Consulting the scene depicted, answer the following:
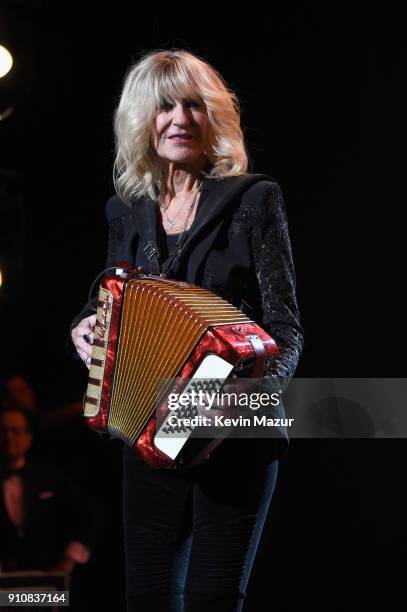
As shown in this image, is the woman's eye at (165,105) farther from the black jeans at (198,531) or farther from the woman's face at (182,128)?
the black jeans at (198,531)

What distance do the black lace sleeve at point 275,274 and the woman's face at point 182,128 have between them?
0.77ft

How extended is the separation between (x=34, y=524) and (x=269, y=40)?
1.88 metres

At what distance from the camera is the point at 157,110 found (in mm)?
1727

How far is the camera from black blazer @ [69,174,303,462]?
159 centimetres

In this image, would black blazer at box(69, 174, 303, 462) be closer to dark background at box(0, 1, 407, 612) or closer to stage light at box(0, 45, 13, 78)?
dark background at box(0, 1, 407, 612)

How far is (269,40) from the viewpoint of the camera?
2490mm

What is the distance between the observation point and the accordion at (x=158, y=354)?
1.32 meters

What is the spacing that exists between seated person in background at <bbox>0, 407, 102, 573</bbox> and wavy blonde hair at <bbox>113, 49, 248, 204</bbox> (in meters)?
1.17

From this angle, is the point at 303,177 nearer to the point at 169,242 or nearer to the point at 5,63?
the point at 169,242

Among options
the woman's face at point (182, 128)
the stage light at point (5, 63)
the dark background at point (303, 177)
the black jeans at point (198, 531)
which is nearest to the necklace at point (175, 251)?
the woman's face at point (182, 128)

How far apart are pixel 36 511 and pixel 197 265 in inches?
53.3

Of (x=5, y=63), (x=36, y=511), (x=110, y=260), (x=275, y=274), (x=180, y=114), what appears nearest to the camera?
(x=275, y=274)

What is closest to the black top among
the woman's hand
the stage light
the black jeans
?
the woman's hand

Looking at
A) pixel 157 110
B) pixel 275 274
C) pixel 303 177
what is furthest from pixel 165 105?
pixel 303 177
